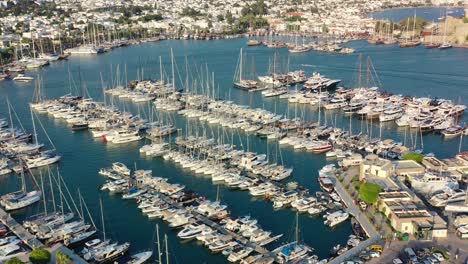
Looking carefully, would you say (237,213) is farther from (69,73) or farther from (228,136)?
(69,73)

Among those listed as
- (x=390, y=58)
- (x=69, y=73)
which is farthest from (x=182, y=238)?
(x=390, y=58)

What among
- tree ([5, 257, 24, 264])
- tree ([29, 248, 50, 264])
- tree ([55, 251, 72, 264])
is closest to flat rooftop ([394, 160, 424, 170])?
tree ([55, 251, 72, 264])

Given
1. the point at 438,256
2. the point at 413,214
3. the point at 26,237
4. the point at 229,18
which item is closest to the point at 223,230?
the point at 413,214

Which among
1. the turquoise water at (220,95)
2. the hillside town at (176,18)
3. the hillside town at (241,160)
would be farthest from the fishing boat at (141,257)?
the hillside town at (176,18)

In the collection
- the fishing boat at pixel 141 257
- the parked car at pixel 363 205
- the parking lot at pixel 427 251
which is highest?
the parked car at pixel 363 205

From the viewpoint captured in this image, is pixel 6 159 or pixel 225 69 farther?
pixel 225 69

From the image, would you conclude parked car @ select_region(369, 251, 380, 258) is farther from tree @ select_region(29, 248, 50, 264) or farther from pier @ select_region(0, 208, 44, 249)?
pier @ select_region(0, 208, 44, 249)

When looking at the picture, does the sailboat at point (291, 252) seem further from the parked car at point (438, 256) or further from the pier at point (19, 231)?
the pier at point (19, 231)
